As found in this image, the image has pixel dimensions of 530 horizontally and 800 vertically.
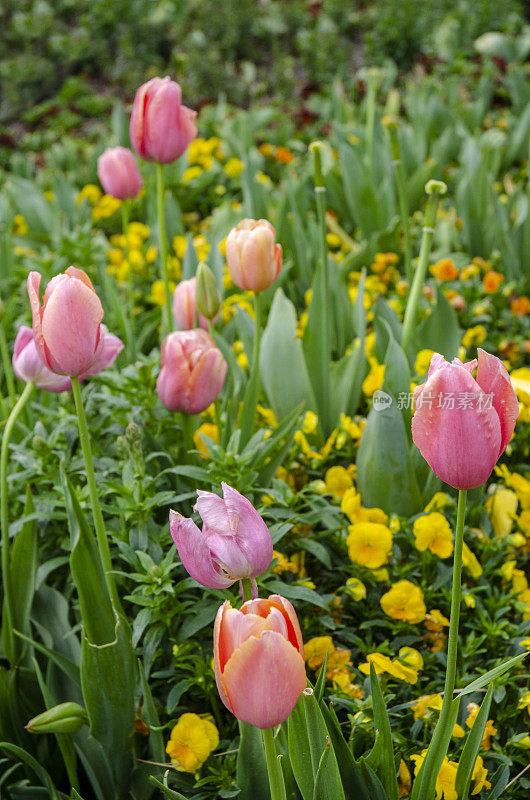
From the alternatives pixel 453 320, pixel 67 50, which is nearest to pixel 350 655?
Answer: pixel 453 320

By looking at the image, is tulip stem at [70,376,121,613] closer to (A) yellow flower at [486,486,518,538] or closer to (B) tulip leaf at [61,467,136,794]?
(B) tulip leaf at [61,467,136,794]

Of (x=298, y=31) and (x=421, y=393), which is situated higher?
(x=298, y=31)

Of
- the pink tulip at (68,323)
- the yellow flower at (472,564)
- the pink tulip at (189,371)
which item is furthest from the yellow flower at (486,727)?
the pink tulip at (68,323)

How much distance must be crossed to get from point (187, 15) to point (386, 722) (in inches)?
193

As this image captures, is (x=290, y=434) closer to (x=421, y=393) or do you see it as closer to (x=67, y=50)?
(x=421, y=393)

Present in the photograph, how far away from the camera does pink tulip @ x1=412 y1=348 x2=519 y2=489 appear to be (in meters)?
0.69

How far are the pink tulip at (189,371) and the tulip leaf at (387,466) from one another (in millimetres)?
279

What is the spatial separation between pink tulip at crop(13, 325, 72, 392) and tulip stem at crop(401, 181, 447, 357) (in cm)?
64

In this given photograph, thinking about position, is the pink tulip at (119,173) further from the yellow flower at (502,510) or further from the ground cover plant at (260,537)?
the yellow flower at (502,510)

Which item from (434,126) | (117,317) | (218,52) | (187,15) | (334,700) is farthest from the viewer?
(187,15)

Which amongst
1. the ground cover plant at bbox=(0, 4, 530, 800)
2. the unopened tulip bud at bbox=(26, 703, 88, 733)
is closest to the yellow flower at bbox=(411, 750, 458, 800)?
the ground cover plant at bbox=(0, 4, 530, 800)

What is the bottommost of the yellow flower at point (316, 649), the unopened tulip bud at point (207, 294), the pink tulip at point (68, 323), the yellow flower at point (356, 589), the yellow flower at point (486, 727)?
the yellow flower at point (486, 727)

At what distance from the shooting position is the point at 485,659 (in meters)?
1.24

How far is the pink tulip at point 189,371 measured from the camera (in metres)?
1.21
